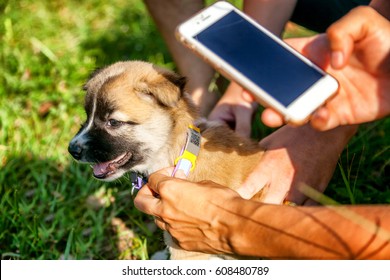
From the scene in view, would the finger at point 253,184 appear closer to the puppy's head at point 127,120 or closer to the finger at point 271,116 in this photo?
the puppy's head at point 127,120

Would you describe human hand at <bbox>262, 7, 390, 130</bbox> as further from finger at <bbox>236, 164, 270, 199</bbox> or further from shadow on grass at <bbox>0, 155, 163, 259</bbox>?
shadow on grass at <bbox>0, 155, 163, 259</bbox>

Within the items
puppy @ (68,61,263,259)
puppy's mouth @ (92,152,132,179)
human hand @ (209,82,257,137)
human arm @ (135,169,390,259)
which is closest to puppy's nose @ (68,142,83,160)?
puppy @ (68,61,263,259)

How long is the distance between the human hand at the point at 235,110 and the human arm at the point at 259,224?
998mm

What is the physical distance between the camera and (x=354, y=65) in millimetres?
2256

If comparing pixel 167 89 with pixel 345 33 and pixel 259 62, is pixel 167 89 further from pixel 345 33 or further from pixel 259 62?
pixel 345 33

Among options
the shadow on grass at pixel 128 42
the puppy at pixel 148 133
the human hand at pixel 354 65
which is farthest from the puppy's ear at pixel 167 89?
the shadow on grass at pixel 128 42

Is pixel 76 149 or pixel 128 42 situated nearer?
pixel 76 149

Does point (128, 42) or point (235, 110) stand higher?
point (235, 110)

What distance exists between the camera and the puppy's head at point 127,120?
262 centimetres

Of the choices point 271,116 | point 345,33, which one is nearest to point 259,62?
point 271,116

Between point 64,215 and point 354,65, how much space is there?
200 centimetres

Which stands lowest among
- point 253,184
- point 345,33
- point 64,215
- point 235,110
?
point 64,215

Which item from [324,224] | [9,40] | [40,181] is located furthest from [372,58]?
[9,40]
